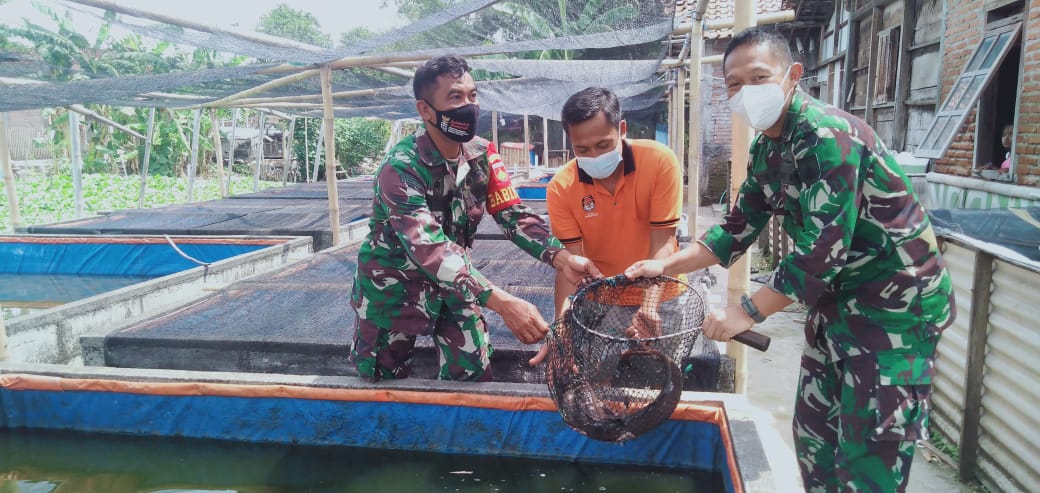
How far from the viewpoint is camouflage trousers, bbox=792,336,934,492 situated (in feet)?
5.58

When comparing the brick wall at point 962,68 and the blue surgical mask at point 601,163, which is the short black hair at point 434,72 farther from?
the brick wall at point 962,68

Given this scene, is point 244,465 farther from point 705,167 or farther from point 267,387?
point 705,167

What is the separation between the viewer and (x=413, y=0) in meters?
5.89

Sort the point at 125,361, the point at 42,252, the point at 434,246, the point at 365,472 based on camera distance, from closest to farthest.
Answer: the point at 434,246
the point at 365,472
the point at 125,361
the point at 42,252

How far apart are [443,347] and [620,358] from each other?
0.89 m

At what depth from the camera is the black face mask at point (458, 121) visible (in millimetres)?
2480

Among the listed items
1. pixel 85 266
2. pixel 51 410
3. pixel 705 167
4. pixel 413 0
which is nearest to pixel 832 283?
pixel 51 410

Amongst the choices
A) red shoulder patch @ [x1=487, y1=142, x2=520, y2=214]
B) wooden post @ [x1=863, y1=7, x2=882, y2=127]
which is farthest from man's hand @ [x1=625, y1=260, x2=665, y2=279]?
wooden post @ [x1=863, y1=7, x2=882, y2=127]

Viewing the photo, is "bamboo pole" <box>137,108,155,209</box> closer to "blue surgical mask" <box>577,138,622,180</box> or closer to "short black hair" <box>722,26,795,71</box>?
"blue surgical mask" <box>577,138,622,180</box>

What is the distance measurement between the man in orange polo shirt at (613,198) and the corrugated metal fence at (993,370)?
1348mm

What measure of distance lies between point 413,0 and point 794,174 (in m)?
4.89

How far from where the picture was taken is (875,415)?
173 cm

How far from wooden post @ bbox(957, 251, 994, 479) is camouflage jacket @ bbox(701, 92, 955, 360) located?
130cm

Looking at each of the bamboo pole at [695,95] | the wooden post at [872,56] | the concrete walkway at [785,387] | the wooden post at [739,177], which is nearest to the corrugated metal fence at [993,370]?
the concrete walkway at [785,387]
